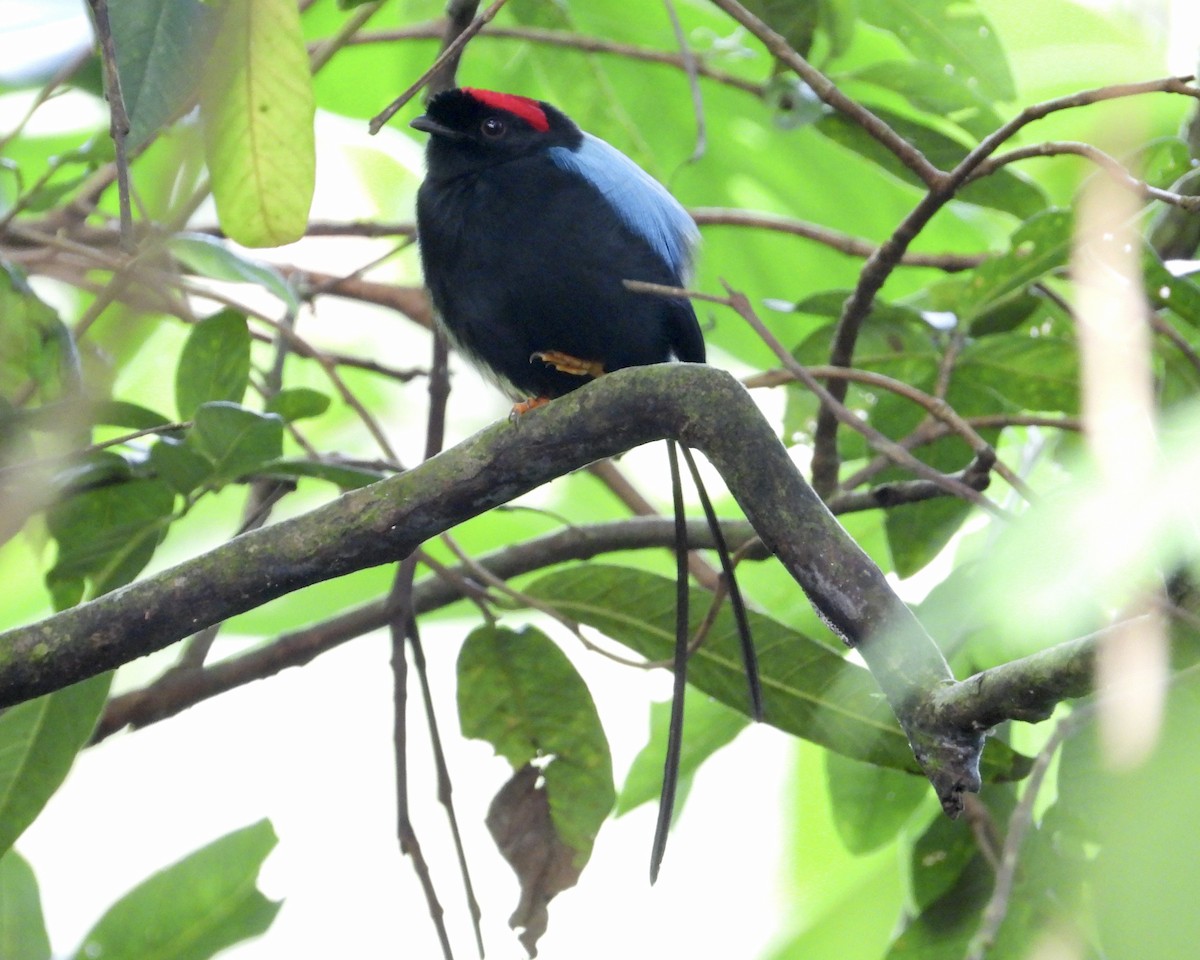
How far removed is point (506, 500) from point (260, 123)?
0.80 metres

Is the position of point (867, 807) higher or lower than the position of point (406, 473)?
lower

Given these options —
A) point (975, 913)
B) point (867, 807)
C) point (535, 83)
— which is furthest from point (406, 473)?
point (535, 83)

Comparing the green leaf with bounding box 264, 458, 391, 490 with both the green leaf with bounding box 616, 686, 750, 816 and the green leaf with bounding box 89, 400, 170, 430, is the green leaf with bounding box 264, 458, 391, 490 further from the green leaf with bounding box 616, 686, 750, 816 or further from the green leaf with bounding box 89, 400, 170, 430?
the green leaf with bounding box 616, 686, 750, 816

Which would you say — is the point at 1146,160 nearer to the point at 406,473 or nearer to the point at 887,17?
the point at 887,17

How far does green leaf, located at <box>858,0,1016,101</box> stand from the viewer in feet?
8.75

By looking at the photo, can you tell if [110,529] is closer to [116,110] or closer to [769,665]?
[116,110]

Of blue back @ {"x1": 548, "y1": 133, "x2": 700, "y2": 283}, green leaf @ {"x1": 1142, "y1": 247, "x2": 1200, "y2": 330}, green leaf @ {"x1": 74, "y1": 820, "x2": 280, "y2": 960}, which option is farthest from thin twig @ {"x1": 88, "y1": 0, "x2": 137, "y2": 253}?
green leaf @ {"x1": 1142, "y1": 247, "x2": 1200, "y2": 330}

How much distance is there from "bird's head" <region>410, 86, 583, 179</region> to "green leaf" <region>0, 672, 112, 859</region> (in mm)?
1146

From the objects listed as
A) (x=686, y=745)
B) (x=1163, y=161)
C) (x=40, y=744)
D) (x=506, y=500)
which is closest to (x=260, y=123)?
(x=506, y=500)

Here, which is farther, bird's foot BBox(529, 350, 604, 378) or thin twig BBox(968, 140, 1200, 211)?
bird's foot BBox(529, 350, 604, 378)

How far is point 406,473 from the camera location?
163 centimetres

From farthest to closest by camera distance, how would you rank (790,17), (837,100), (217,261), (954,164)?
1. (954,164)
2. (790,17)
3. (837,100)
4. (217,261)

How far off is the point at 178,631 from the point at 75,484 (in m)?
0.61

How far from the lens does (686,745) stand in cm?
255
